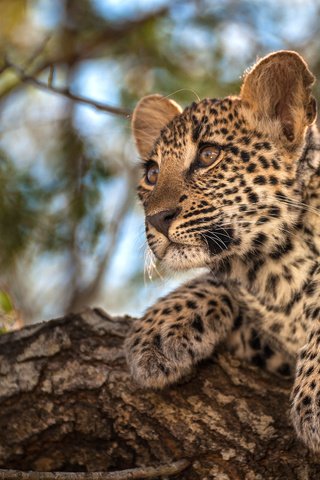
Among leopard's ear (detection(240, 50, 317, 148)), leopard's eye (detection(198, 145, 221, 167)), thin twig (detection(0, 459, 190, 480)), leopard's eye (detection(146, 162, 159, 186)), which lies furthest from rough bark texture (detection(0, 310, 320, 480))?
leopard's ear (detection(240, 50, 317, 148))

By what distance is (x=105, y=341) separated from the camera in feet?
19.3

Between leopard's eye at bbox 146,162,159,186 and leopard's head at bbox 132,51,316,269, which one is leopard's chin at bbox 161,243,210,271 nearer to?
leopard's head at bbox 132,51,316,269

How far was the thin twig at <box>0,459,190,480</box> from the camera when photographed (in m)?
4.64

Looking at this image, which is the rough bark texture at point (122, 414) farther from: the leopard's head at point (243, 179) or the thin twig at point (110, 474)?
the leopard's head at point (243, 179)

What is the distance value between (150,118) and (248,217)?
1.66 m

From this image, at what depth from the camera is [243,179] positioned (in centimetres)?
540

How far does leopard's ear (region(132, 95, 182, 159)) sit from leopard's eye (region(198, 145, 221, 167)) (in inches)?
37.4

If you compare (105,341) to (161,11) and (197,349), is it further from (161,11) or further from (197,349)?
(161,11)

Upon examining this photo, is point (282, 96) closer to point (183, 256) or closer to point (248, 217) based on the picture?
point (248, 217)

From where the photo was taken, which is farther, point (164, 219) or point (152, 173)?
point (152, 173)

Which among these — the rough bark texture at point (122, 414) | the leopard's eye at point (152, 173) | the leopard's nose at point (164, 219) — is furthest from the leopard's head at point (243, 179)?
the rough bark texture at point (122, 414)

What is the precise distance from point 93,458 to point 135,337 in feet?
2.63

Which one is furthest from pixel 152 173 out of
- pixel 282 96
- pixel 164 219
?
pixel 282 96

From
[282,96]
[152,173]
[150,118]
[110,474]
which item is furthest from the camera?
[150,118]
